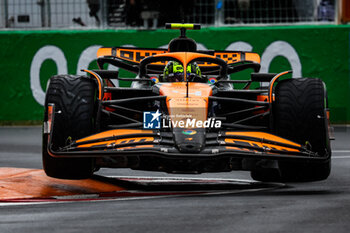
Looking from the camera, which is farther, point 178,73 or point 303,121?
point 178,73

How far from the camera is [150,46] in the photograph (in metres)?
14.3

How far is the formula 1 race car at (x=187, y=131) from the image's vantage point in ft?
17.8

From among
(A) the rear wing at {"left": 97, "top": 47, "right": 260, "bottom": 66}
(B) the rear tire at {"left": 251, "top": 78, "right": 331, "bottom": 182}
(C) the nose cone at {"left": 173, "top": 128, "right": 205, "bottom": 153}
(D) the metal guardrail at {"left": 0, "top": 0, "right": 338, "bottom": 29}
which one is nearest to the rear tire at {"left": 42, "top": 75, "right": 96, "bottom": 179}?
(C) the nose cone at {"left": 173, "top": 128, "right": 205, "bottom": 153}

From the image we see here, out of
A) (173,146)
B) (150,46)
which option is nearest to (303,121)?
(173,146)

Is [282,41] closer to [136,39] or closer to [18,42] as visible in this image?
[136,39]

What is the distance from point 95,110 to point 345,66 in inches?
349

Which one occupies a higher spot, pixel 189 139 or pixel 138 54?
pixel 138 54

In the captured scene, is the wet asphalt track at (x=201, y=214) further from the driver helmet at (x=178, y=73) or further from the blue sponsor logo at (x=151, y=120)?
the driver helmet at (x=178, y=73)

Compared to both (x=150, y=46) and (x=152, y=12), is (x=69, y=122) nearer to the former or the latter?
(x=150, y=46)

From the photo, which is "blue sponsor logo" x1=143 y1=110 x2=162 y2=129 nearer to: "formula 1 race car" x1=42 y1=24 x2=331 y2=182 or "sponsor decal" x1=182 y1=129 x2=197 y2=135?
"formula 1 race car" x1=42 y1=24 x2=331 y2=182

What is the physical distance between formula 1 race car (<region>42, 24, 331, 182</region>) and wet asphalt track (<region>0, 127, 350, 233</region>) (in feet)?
0.96

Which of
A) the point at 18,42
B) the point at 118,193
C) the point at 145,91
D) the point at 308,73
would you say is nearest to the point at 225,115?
the point at 145,91

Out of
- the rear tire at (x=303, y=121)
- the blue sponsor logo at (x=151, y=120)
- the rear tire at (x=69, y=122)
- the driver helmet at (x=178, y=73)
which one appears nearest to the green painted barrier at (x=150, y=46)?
the driver helmet at (x=178, y=73)

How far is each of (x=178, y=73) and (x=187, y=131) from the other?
5.35 ft
